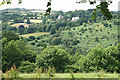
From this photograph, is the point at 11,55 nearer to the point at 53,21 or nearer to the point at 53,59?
the point at 53,59

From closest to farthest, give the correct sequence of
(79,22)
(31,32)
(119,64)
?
(119,64), (31,32), (79,22)

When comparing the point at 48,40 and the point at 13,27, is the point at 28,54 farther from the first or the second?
the point at 13,27

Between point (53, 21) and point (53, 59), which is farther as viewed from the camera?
point (53, 21)

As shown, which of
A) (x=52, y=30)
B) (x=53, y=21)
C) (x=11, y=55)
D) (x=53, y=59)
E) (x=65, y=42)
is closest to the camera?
(x=53, y=59)

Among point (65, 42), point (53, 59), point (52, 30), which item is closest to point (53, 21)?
point (52, 30)

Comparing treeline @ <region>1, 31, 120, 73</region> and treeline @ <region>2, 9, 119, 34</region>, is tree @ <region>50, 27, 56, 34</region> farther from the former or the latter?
treeline @ <region>1, 31, 120, 73</region>

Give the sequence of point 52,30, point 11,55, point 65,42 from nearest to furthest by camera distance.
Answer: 1. point 11,55
2. point 65,42
3. point 52,30

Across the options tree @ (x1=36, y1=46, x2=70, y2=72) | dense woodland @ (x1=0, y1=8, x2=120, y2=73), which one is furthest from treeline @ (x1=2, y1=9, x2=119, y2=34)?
tree @ (x1=36, y1=46, x2=70, y2=72)

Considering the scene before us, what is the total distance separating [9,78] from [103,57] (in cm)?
2592

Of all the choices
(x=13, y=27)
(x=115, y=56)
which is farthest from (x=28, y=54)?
(x=13, y=27)

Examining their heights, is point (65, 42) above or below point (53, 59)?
below

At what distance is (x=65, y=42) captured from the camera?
2970 inches

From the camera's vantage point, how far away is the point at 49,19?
105 meters

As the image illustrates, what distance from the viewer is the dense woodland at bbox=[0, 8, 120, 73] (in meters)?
28.0
